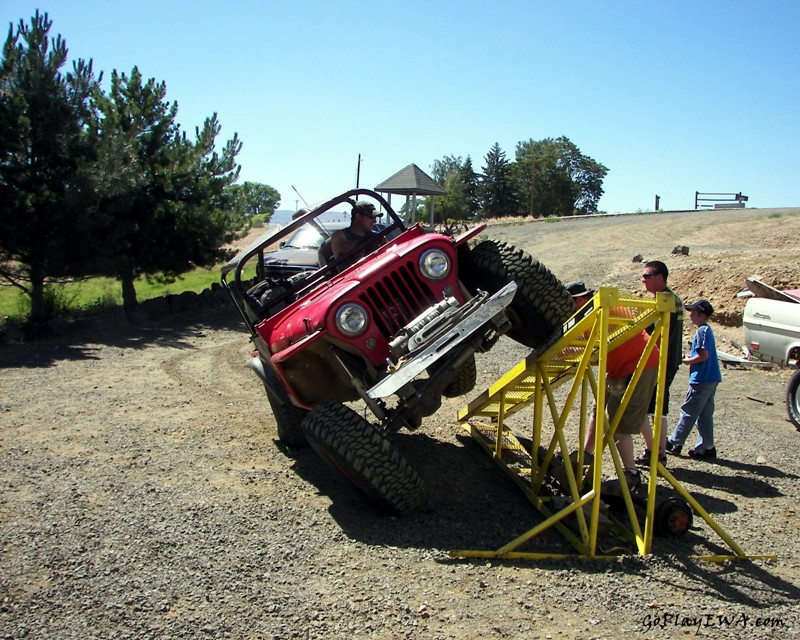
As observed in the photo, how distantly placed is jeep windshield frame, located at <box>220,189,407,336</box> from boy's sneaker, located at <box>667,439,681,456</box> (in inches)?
127

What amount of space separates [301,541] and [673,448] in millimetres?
3890

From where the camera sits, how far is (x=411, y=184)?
24141 mm

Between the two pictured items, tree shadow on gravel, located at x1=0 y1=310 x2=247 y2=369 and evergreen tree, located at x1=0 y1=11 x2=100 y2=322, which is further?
evergreen tree, located at x1=0 y1=11 x2=100 y2=322

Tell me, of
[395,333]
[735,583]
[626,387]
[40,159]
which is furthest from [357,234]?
[40,159]

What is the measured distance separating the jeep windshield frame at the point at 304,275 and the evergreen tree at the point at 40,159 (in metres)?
7.06

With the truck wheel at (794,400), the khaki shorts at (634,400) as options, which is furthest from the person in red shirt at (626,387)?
the truck wheel at (794,400)

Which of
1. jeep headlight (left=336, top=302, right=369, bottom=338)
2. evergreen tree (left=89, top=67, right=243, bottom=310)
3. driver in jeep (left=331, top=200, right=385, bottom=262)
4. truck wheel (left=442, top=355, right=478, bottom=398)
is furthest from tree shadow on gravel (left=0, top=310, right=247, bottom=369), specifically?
jeep headlight (left=336, top=302, right=369, bottom=338)

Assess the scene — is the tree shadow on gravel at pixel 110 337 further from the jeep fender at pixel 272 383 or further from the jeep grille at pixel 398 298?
the jeep grille at pixel 398 298

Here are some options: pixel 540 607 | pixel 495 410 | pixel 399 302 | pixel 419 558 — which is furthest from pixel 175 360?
pixel 540 607

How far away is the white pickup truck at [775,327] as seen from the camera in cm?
858

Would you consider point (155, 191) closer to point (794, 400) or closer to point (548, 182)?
point (794, 400)

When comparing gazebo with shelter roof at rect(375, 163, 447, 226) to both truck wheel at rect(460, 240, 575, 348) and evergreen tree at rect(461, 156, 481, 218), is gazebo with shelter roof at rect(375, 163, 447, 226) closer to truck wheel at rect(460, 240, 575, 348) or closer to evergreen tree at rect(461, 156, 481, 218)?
truck wheel at rect(460, 240, 575, 348)

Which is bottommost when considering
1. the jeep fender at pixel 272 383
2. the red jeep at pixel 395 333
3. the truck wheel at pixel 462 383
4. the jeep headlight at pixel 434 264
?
the truck wheel at pixel 462 383

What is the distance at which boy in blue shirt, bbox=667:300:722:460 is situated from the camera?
6465 mm
